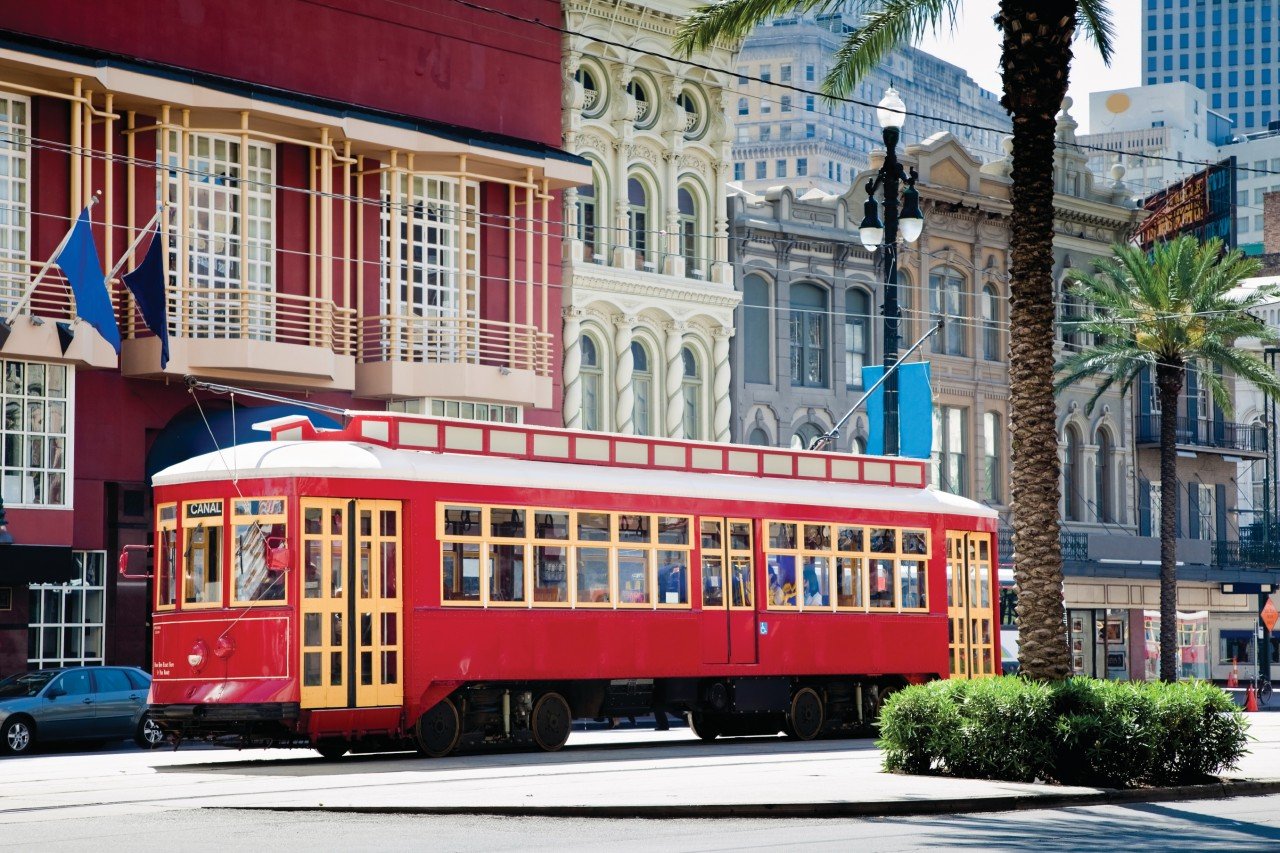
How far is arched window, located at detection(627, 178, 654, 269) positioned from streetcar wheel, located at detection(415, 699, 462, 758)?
21.3 meters

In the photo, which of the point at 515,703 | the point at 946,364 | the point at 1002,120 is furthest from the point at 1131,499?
the point at 1002,120

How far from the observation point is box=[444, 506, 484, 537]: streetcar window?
23922 mm

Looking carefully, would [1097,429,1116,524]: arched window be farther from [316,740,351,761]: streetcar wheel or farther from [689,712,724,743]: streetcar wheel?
[316,740,351,761]: streetcar wheel

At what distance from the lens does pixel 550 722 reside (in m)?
25.4

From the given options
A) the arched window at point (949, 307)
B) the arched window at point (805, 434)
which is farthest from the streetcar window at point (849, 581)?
the arched window at point (949, 307)

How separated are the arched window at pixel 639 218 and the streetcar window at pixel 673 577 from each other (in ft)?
60.6

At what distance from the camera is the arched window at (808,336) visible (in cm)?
4912

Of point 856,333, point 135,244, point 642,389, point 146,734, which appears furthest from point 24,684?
point 856,333

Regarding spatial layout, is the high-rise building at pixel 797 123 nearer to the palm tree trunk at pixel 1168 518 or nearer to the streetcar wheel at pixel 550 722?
the palm tree trunk at pixel 1168 518

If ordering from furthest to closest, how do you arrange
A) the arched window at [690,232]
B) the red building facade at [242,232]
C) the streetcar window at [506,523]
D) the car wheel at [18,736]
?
the arched window at [690,232], the red building facade at [242,232], the car wheel at [18,736], the streetcar window at [506,523]

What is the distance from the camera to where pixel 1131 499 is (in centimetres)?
6019

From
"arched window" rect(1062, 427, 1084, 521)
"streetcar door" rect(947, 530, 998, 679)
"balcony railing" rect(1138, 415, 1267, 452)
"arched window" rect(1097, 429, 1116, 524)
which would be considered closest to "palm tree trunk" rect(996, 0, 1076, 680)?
"streetcar door" rect(947, 530, 998, 679)

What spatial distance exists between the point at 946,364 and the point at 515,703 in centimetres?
3013

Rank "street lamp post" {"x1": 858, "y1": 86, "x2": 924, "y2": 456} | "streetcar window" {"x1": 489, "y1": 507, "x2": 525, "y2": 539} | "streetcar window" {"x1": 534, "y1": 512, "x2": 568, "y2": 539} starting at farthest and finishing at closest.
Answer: "street lamp post" {"x1": 858, "y1": 86, "x2": 924, "y2": 456}, "streetcar window" {"x1": 534, "y1": 512, "x2": 568, "y2": 539}, "streetcar window" {"x1": 489, "y1": 507, "x2": 525, "y2": 539}
